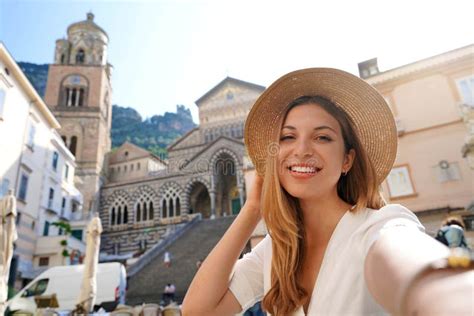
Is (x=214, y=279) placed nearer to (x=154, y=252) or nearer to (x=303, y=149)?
(x=303, y=149)

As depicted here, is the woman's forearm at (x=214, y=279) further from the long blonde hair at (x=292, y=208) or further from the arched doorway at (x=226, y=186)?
the arched doorway at (x=226, y=186)

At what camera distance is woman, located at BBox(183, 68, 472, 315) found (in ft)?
3.19

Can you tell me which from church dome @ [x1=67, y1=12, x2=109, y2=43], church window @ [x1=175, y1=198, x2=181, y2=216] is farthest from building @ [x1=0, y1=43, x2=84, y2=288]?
church dome @ [x1=67, y1=12, x2=109, y2=43]

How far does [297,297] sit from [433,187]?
43.6ft

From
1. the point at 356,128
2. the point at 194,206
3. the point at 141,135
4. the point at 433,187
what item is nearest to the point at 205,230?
the point at 194,206

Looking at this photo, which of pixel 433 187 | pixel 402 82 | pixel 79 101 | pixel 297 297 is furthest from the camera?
pixel 79 101

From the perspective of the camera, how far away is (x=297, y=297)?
4.04 feet

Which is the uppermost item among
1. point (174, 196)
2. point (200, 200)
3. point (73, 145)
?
point (73, 145)

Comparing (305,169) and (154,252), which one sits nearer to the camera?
(305,169)

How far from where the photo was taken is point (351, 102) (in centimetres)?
167

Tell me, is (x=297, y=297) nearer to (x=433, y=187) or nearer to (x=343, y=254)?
(x=343, y=254)

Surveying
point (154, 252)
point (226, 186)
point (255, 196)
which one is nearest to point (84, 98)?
point (226, 186)

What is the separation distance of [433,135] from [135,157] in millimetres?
32296

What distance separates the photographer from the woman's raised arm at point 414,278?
0.54 m
